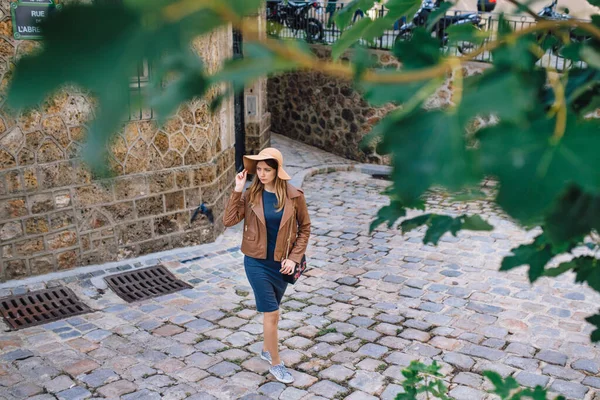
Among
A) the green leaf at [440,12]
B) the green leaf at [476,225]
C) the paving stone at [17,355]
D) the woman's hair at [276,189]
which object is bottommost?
the paving stone at [17,355]

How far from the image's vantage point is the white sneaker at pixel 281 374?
4.48 metres

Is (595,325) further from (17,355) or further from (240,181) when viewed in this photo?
(17,355)

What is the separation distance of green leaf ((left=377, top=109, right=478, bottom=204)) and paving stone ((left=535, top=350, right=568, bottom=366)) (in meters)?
4.62

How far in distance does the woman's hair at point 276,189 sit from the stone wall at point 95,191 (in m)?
1.26

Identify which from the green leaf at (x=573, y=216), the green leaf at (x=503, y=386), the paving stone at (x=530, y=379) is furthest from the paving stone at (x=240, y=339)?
the green leaf at (x=573, y=216)

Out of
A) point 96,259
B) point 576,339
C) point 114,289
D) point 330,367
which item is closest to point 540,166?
point 330,367

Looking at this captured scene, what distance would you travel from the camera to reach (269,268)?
179 inches

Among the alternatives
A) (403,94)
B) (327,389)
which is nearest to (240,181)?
(327,389)

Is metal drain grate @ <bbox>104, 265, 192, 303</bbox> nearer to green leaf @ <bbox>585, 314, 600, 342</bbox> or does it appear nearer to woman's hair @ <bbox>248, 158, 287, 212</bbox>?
woman's hair @ <bbox>248, 158, 287, 212</bbox>

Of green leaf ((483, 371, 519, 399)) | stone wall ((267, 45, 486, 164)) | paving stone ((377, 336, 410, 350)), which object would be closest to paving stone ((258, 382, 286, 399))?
paving stone ((377, 336, 410, 350))

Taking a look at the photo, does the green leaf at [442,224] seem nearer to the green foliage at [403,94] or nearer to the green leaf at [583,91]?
the green leaf at [583,91]

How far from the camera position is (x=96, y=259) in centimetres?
647

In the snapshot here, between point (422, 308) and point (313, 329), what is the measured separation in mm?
1141

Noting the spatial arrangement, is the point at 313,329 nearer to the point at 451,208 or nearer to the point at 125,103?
the point at 451,208
